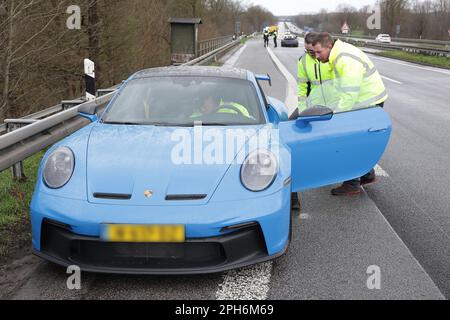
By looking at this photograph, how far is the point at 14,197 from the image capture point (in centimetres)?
457

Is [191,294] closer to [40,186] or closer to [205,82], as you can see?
[40,186]

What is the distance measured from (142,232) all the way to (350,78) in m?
2.81

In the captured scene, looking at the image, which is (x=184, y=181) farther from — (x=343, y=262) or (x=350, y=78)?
(x=350, y=78)

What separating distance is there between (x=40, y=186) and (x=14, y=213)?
129 centimetres

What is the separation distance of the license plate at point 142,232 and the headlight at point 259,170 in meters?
0.58

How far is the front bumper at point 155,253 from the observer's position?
9.40 feet

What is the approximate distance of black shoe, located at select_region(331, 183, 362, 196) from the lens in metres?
5.03

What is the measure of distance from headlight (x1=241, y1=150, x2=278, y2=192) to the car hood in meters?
0.14

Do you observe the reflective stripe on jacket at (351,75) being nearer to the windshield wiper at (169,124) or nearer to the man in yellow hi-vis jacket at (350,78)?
the man in yellow hi-vis jacket at (350,78)

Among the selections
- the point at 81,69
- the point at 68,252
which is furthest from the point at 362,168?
the point at 81,69

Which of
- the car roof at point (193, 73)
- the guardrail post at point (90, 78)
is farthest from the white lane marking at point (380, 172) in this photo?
the guardrail post at point (90, 78)

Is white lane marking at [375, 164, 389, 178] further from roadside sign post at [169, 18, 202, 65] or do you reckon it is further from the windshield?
roadside sign post at [169, 18, 202, 65]

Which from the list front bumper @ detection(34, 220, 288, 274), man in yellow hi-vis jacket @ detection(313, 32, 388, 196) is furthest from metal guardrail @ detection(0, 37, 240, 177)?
man in yellow hi-vis jacket @ detection(313, 32, 388, 196)

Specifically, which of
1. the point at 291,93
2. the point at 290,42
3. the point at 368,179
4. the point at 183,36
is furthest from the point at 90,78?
the point at 290,42
